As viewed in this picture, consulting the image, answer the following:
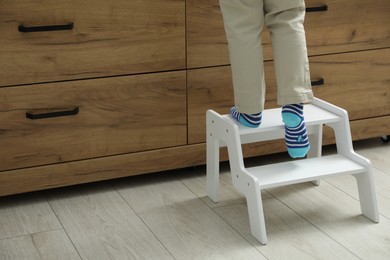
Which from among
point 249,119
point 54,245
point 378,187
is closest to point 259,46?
point 249,119

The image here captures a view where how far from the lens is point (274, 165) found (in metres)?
Result: 2.13

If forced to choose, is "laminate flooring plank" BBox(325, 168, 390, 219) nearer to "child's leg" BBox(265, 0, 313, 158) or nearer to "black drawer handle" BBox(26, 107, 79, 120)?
"child's leg" BBox(265, 0, 313, 158)

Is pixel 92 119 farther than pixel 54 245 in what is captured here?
Yes

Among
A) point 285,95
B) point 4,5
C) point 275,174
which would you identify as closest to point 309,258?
point 275,174

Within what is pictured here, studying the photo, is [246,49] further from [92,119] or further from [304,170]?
[92,119]

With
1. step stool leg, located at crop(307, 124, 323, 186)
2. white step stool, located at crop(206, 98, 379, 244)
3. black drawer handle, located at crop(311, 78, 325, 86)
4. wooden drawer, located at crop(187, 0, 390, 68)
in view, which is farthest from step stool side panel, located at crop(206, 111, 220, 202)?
black drawer handle, located at crop(311, 78, 325, 86)

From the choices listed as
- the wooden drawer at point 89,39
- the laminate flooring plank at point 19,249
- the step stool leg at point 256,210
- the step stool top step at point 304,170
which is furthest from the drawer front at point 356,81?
the laminate flooring plank at point 19,249

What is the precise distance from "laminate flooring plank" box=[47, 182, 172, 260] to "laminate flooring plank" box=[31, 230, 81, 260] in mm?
20

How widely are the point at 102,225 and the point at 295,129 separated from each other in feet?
1.97

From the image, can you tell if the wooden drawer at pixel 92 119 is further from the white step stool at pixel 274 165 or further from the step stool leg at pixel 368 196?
the step stool leg at pixel 368 196

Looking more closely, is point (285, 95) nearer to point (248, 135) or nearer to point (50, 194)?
point (248, 135)

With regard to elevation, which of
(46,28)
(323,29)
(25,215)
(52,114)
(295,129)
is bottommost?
(25,215)

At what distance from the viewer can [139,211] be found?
86.6 inches

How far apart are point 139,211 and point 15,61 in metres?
0.56
